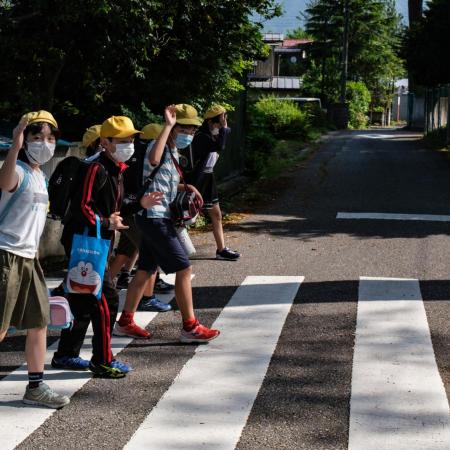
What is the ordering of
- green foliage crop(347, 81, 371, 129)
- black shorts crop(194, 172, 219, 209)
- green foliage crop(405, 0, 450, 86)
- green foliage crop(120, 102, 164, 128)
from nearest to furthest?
black shorts crop(194, 172, 219, 209) → green foliage crop(120, 102, 164, 128) → green foliage crop(405, 0, 450, 86) → green foliage crop(347, 81, 371, 129)

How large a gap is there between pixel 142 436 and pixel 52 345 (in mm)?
2161

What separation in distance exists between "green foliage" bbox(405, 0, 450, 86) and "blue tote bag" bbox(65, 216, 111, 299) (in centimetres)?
3039

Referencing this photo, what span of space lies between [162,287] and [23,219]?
12.5ft

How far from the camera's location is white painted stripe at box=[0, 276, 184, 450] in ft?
16.0

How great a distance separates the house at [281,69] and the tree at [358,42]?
2436 millimetres

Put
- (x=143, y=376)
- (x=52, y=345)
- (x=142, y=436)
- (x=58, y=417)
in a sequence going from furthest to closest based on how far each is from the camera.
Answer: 1. (x=52, y=345)
2. (x=143, y=376)
3. (x=58, y=417)
4. (x=142, y=436)

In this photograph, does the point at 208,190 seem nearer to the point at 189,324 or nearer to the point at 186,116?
the point at 186,116

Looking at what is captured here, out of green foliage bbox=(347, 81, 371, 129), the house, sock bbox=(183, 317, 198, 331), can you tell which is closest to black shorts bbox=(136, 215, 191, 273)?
sock bbox=(183, 317, 198, 331)

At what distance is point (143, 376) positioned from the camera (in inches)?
235

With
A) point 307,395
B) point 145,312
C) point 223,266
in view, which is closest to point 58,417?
point 307,395

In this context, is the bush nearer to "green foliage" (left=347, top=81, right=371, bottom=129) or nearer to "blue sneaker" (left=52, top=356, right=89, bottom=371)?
"green foliage" (left=347, top=81, right=371, bottom=129)

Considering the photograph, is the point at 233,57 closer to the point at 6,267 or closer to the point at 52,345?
the point at 52,345

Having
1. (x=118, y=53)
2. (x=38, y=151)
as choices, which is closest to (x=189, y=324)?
(x=38, y=151)

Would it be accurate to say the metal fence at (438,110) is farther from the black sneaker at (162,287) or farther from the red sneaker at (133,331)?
the red sneaker at (133,331)
